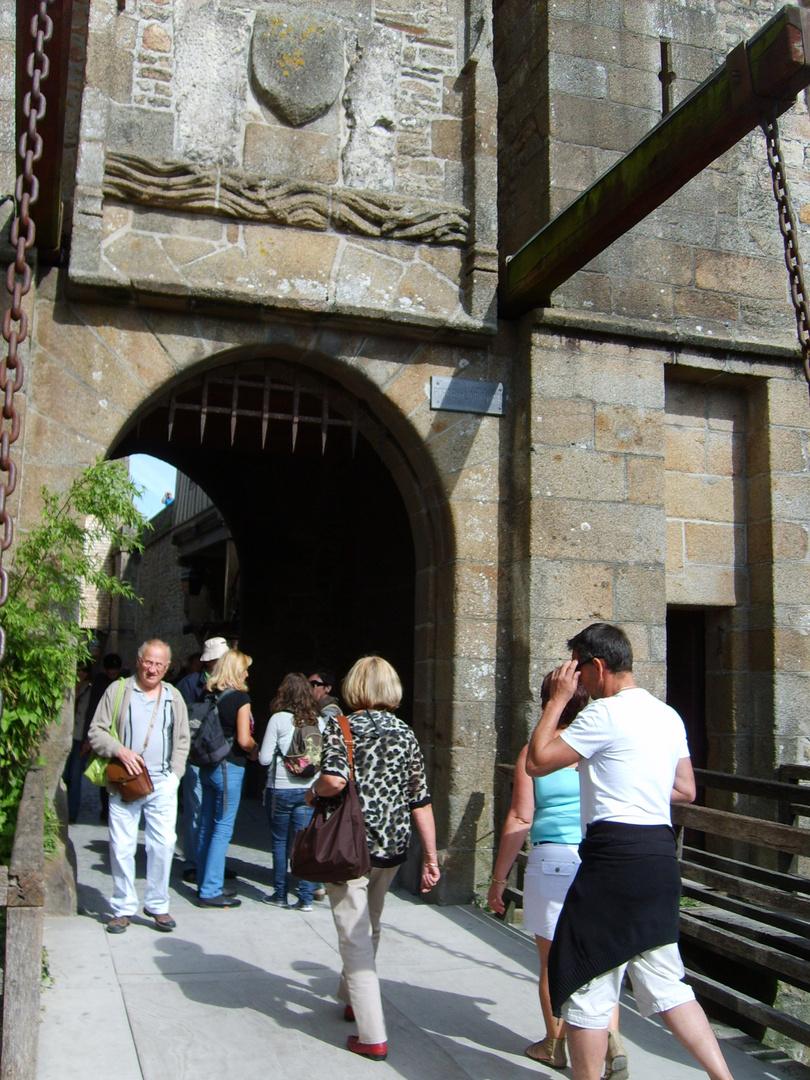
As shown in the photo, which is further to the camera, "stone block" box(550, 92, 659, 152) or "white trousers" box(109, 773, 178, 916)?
"stone block" box(550, 92, 659, 152)

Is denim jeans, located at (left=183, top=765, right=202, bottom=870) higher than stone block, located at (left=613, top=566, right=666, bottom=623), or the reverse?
stone block, located at (left=613, top=566, right=666, bottom=623)

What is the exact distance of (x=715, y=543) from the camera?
20.3ft

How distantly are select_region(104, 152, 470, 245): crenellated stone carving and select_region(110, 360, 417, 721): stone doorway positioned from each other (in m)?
2.90

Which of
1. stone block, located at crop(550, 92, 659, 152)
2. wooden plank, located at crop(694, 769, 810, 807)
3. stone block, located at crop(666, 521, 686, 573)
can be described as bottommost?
wooden plank, located at crop(694, 769, 810, 807)

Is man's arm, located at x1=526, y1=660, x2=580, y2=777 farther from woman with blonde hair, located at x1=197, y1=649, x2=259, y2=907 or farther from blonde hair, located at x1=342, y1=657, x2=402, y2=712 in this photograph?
woman with blonde hair, located at x1=197, y1=649, x2=259, y2=907

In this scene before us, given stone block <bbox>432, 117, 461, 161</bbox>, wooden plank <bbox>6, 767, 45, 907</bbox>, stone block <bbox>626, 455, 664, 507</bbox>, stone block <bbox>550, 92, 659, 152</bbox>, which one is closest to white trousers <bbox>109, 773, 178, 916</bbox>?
wooden plank <bbox>6, 767, 45, 907</bbox>

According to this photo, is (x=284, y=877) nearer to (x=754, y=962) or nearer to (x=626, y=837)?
(x=754, y=962)

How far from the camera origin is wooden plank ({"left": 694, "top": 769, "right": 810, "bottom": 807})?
483cm

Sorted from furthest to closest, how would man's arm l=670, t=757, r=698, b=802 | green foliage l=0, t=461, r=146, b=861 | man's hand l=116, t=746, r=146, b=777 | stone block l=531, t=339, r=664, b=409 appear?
stone block l=531, t=339, r=664, b=409, man's hand l=116, t=746, r=146, b=777, green foliage l=0, t=461, r=146, b=861, man's arm l=670, t=757, r=698, b=802

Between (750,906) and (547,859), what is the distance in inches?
67.0

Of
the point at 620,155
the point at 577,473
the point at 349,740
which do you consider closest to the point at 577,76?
the point at 620,155

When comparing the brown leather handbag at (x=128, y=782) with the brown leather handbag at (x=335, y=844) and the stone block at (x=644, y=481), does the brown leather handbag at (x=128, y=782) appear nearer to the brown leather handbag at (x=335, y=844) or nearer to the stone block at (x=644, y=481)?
the brown leather handbag at (x=335, y=844)

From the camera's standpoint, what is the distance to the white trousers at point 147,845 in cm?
454

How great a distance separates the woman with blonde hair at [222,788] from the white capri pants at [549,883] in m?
2.19
